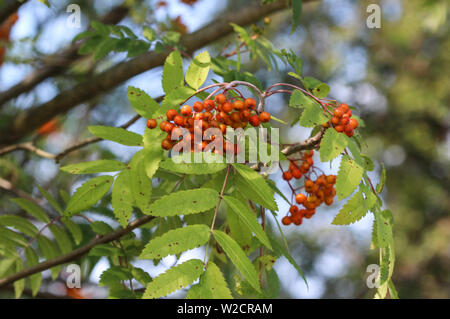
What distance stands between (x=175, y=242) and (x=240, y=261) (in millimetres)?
146

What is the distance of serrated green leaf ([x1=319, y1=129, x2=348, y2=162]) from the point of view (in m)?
1.02

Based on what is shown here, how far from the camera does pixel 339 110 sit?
43.0 inches

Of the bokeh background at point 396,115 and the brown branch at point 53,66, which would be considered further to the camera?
the bokeh background at point 396,115

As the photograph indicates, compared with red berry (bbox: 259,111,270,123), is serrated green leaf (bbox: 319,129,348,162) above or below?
below

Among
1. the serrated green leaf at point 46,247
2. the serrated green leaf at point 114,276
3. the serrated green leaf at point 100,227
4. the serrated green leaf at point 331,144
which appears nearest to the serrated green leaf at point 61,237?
the serrated green leaf at point 46,247

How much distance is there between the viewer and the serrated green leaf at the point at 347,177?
0.99m

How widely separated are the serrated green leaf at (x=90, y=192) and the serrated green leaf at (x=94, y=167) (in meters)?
0.04

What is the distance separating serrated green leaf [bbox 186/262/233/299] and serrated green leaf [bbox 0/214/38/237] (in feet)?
3.19

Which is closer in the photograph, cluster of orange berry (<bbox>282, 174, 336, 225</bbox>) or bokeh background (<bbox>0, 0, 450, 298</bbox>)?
cluster of orange berry (<bbox>282, 174, 336, 225</bbox>)

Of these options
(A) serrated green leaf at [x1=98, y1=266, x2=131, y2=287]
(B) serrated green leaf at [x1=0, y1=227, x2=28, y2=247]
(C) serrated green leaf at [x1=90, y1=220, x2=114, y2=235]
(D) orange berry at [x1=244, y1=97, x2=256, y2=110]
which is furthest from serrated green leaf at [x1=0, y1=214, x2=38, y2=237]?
(D) orange berry at [x1=244, y1=97, x2=256, y2=110]

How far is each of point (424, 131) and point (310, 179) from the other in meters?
4.91

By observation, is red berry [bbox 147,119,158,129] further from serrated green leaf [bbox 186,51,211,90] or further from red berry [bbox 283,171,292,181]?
red berry [bbox 283,171,292,181]

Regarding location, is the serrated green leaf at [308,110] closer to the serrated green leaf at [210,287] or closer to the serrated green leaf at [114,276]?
the serrated green leaf at [210,287]

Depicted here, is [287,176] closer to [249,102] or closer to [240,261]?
[249,102]
